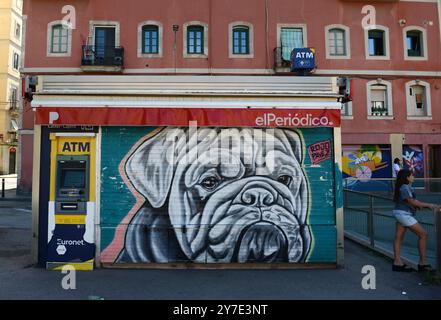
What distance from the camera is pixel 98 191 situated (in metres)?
5.89

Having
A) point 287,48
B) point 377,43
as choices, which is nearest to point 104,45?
point 287,48

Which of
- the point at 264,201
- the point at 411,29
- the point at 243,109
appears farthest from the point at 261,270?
the point at 411,29

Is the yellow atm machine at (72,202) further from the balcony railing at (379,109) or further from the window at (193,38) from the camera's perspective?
the balcony railing at (379,109)

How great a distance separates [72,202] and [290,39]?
58.0 ft

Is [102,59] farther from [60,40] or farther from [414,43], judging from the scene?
[414,43]

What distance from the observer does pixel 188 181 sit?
5.95 metres

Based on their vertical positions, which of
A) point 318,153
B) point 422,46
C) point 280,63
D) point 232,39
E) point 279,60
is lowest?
point 318,153

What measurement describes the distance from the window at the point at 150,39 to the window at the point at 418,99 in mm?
15071

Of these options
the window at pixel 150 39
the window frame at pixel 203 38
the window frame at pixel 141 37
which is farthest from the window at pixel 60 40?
the window frame at pixel 203 38

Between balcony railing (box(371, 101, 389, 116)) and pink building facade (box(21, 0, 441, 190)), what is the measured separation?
0.06 meters

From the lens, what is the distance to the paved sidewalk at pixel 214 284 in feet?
15.5

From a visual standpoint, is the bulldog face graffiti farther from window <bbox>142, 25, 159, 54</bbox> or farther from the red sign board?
window <bbox>142, 25, 159, 54</bbox>

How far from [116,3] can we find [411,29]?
1749 centimetres
